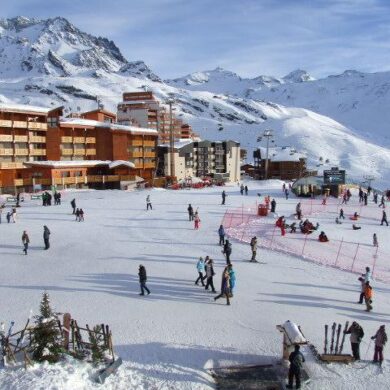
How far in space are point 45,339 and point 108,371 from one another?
1.75 meters

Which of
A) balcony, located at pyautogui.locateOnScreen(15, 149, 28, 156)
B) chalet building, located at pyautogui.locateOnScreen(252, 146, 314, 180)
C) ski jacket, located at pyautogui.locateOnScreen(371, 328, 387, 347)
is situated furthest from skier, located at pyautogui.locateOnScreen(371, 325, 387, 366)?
chalet building, located at pyautogui.locateOnScreen(252, 146, 314, 180)

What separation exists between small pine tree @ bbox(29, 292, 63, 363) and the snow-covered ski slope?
1.47 feet

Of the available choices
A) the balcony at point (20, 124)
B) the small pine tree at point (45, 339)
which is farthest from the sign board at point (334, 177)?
the small pine tree at point (45, 339)

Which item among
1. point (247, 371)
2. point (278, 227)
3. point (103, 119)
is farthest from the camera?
point (103, 119)

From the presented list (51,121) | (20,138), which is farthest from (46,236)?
(51,121)

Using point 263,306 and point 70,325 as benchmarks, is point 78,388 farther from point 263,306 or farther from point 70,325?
point 263,306

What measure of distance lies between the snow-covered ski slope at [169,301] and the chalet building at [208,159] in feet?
171

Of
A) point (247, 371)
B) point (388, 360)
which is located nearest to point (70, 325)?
point (247, 371)

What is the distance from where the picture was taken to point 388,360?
1293 cm

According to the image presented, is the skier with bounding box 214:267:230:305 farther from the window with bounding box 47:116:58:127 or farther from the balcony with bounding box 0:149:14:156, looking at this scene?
the window with bounding box 47:116:58:127

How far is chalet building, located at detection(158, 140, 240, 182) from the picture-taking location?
3284 inches

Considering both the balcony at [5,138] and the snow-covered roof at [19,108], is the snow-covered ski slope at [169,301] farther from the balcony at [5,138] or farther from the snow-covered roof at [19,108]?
the snow-covered roof at [19,108]

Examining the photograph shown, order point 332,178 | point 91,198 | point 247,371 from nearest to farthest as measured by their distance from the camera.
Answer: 1. point 247,371
2. point 91,198
3. point 332,178

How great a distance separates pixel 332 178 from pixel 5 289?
40.2 metres
